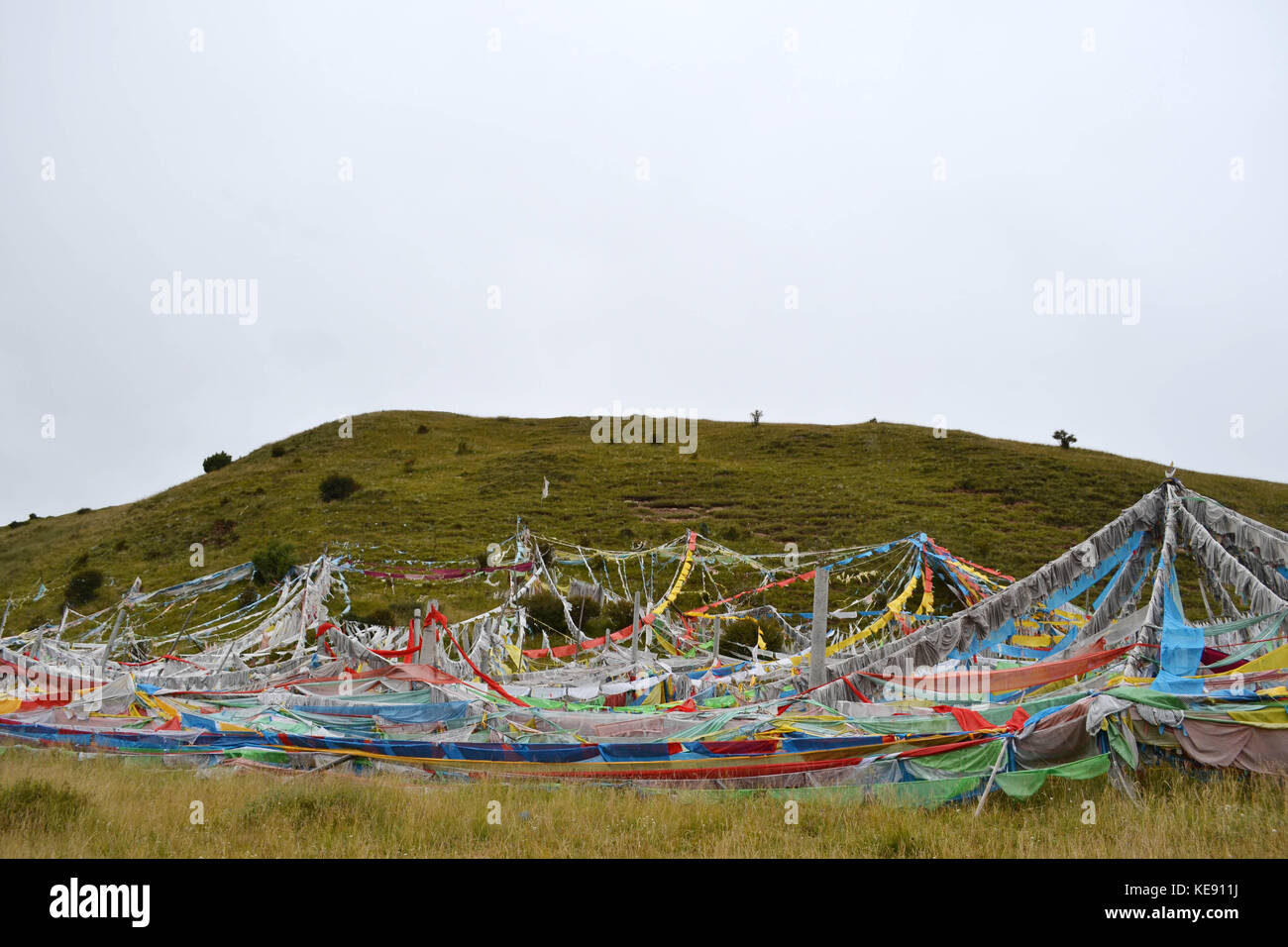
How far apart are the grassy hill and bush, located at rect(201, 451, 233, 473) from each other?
413 cm

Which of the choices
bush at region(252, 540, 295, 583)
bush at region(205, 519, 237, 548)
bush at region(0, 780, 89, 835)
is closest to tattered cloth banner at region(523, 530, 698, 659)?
bush at region(0, 780, 89, 835)

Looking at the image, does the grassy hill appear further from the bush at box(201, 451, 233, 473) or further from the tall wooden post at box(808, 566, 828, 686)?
the tall wooden post at box(808, 566, 828, 686)

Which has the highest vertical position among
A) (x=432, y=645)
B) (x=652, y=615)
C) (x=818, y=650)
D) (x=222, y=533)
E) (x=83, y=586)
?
(x=222, y=533)

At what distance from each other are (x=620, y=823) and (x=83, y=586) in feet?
151

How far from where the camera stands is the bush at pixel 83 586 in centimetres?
4253

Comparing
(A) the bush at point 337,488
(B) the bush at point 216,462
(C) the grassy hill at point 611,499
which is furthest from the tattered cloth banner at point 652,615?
(B) the bush at point 216,462

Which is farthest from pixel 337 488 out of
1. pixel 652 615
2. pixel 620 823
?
pixel 620 823

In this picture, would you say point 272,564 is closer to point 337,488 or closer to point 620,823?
point 337,488

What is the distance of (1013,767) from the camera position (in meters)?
9.03

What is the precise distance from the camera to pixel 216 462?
2913 inches

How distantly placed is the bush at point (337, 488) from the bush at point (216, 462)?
74.6ft

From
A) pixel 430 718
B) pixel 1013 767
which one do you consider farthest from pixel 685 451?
pixel 1013 767
